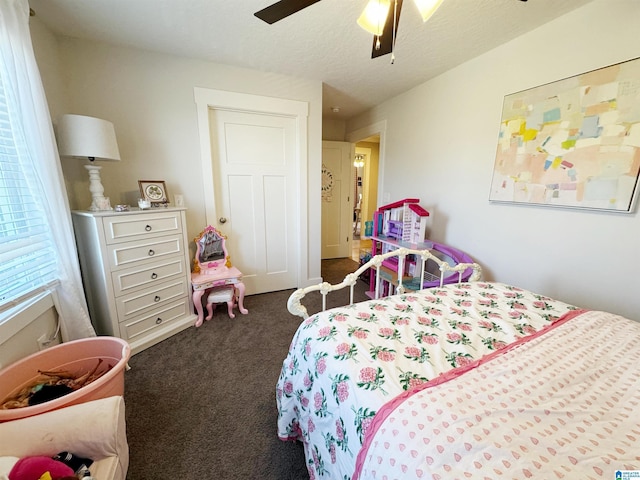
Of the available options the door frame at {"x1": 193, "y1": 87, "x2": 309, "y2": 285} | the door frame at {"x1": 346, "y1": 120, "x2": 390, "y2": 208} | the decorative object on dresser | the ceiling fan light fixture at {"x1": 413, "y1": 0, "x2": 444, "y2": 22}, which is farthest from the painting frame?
the decorative object on dresser

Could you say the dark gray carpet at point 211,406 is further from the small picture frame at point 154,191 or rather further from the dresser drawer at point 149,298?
the small picture frame at point 154,191

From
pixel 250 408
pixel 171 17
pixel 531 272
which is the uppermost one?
pixel 171 17


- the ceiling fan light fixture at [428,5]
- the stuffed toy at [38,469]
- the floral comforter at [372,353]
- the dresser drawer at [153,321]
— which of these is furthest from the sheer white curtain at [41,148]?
the ceiling fan light fixture at [428,5]

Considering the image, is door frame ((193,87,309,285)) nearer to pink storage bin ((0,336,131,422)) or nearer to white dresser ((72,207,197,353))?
white dresser ((72,207,197,353))

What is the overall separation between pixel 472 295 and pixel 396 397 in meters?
0.95

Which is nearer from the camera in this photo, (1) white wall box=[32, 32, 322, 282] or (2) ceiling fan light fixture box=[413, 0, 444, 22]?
(2) ceiling fan light fixture box=[413, 0, 444, 22]

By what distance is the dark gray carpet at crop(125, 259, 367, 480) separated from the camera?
1173 mm

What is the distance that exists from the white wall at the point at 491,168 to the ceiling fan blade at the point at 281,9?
1.75m

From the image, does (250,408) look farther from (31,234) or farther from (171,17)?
(171,17)

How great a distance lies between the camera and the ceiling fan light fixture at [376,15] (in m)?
1.08

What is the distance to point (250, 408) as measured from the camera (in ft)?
4.85

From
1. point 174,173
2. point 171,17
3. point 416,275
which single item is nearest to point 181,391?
point 174,173

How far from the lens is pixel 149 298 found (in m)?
1.99

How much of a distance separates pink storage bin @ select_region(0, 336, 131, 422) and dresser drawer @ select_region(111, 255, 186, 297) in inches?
19.0
